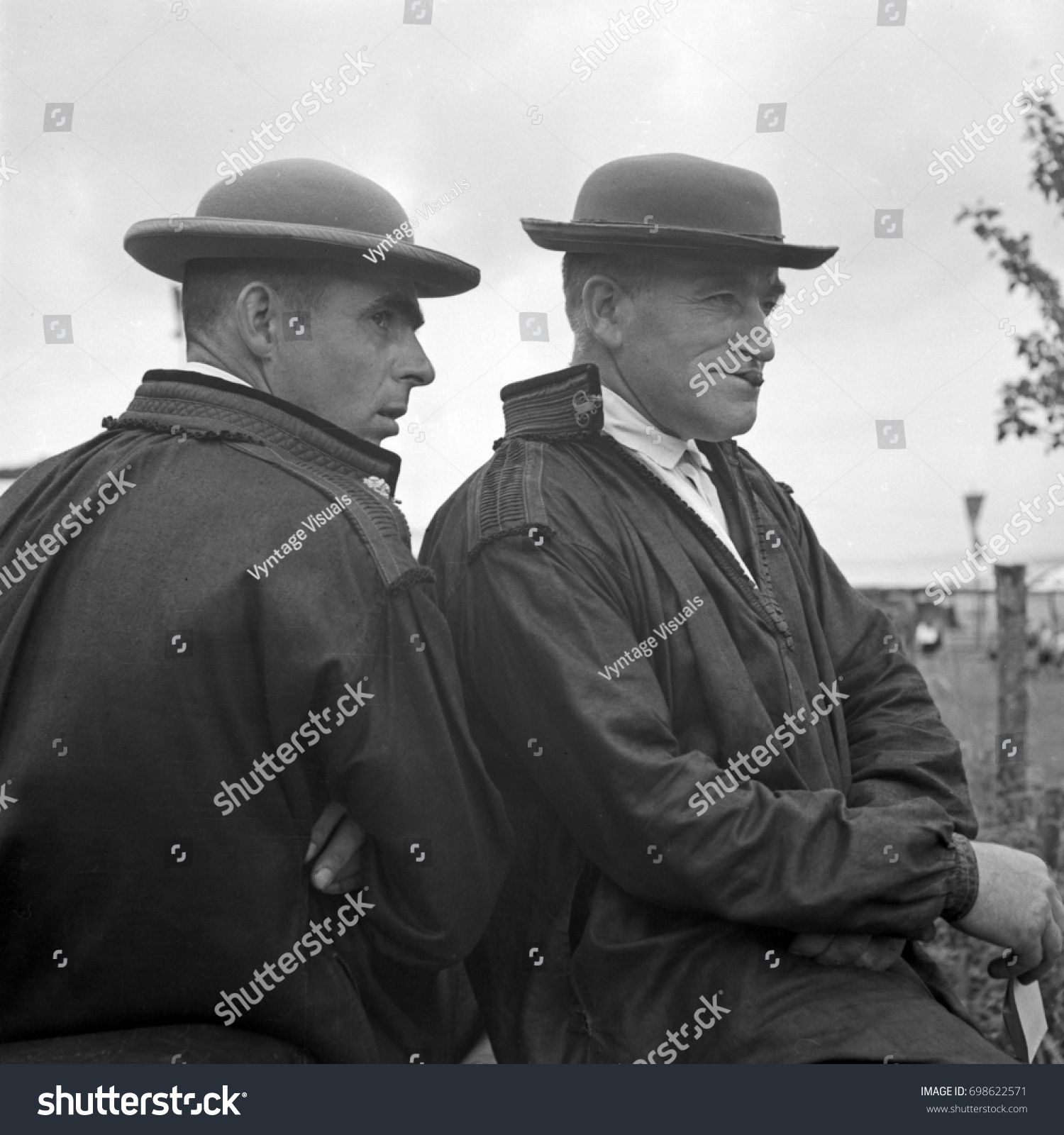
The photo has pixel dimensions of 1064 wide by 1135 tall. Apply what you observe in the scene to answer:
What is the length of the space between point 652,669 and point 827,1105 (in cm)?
86

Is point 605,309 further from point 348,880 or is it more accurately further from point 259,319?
point 348,880

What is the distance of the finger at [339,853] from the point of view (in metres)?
2.28

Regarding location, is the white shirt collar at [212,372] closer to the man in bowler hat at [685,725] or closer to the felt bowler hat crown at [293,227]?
the felt bowler hat crown at [293,227]

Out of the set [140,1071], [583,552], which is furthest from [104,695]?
[583,552]

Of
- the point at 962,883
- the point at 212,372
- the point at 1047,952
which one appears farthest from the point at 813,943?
the point at 212,372

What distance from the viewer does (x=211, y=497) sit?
229 centimetres

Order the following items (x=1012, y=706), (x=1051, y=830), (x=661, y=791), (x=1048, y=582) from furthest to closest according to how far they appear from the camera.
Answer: (x=1012, y=706) → (x=1051, y=830) → (x=1048, y=582) → (x=661, y=791)

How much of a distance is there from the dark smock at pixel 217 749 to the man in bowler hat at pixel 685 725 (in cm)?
16

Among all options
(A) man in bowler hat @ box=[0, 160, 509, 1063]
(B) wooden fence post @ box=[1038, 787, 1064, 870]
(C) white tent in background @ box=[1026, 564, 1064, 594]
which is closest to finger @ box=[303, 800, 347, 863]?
(A) man in bowler hat @ box=[0, 160, 509, 1063]

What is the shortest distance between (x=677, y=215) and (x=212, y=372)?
0.94m

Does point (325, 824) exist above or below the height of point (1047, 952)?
above

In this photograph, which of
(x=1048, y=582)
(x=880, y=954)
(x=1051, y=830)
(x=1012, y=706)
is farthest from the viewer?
(x=1012, y=706)

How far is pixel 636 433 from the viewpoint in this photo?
256 cm

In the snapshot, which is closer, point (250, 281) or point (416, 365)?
point (250, 281)
